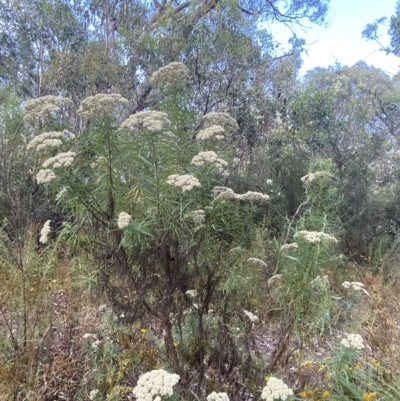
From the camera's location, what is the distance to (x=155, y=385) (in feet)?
4.48

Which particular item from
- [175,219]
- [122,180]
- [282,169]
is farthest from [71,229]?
[282,169]

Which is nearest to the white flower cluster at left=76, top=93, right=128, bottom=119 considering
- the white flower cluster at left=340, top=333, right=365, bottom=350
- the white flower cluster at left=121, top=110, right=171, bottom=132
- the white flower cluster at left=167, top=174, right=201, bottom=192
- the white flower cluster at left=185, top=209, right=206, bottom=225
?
the white flower cluster at left=121, top=110, right=171, bottom=132

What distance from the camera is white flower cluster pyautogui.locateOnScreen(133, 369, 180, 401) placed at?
134 cm

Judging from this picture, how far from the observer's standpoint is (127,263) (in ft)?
6.43

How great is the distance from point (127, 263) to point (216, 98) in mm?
4807

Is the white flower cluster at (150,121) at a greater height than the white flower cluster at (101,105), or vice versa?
the white flower cluster at (101,105)

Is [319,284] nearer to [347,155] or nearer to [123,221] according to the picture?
[123,221]

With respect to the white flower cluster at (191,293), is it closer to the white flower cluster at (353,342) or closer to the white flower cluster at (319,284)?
the white flower cluster at (319,284)

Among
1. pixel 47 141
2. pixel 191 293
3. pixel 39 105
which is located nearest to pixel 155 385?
pixel 191 293

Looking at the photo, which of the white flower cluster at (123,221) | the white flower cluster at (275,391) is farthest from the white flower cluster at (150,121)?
the white flower cluster at (275,391)

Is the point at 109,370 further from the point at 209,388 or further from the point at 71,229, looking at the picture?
the point at 71,229

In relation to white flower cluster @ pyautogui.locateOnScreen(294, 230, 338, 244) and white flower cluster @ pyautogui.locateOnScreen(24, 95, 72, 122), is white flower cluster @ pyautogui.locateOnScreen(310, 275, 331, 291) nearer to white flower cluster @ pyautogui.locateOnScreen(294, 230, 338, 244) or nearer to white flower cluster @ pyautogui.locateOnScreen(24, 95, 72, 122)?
white flower cluster @ pyautogui.locateOnScreen(294, 230, 338, 244)

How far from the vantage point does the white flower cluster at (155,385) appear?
1337mm

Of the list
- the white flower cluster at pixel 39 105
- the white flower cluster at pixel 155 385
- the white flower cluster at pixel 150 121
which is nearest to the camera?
the white flower cluster at pixel 155 385
